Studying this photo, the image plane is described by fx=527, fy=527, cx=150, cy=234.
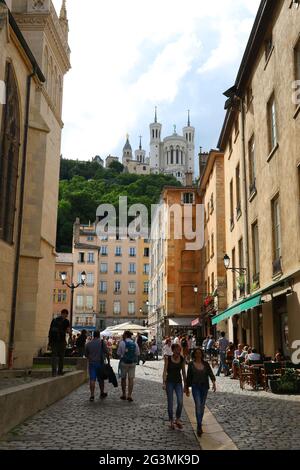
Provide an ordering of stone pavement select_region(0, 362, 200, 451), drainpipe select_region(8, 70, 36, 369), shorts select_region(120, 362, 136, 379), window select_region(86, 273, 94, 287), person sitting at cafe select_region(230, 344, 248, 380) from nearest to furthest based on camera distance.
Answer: stone pavement select_region(0, 362, 200, 451)
shorts select_region(120, 362, 136, 379)
person sitting at cafe select_region(230, 344, 248, 380)
drainpipe select_region(8, 70, 36, 369)
window select_region(86, 273, 94, 287)

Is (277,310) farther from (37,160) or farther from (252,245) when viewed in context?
(37,160)

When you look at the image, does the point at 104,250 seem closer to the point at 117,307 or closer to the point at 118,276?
the point at 118,276

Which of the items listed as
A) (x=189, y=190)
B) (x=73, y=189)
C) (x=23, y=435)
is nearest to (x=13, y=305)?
(x=23, y=435)

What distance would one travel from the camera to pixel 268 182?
18078 millimetres

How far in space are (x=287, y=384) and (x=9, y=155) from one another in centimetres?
1206

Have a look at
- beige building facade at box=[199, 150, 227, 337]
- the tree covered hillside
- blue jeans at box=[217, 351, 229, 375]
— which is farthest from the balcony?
the tree covered hillside

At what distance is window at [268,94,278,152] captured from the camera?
17808 millimetres

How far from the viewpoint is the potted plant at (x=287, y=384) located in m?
13.2

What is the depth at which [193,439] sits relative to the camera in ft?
25.0

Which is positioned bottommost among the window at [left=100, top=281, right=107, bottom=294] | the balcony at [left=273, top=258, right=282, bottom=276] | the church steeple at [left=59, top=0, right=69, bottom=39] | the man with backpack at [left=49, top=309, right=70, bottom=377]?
the man with backpack at [left=49, top=309, right=70, bottom=377]

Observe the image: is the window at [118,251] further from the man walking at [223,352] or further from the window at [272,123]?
the window at [272,123]

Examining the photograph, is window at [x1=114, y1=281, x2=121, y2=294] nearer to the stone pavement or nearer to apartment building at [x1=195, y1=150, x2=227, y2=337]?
apartment building at [x1=195, y1=150, x2=227, y2=337]

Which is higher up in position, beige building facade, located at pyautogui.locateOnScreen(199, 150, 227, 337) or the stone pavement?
beige building facade, located at pyautogui.locateOnScreen(199, 150, 227, 337)

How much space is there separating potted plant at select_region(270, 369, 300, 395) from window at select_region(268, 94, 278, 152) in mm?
7715
